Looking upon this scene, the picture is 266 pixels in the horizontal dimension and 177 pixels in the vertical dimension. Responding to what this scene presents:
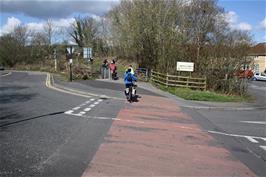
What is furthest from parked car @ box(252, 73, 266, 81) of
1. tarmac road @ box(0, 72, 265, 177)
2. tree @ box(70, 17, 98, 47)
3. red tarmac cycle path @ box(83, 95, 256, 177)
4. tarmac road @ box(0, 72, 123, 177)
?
red tarmac cycle path @ box(83, 95, 256, 177)

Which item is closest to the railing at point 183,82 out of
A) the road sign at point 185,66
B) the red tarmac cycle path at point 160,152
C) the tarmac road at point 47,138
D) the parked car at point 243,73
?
the road sign at point 185,66

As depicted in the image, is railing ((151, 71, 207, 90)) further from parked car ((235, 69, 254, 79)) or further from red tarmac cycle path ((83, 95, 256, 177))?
red tarmac cycle path ((83, 95, 256, 177))

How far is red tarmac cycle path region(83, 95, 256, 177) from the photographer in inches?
274

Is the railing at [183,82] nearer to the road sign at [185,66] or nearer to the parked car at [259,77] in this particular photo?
the road sign at [185,66]

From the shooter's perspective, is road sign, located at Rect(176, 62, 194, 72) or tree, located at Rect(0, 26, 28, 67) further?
tree, located at Rect(0, 26, 28, 67)

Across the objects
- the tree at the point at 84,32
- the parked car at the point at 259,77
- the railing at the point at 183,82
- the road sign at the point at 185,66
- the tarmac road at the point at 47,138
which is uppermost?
the tree at the point at 84,32

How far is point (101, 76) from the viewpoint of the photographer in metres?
35.0

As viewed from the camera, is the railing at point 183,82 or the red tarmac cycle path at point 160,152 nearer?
the red tarmac cycle path at point 160,152

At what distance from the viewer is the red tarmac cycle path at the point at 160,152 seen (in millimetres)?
6961

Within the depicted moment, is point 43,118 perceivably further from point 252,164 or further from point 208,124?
point 252,164

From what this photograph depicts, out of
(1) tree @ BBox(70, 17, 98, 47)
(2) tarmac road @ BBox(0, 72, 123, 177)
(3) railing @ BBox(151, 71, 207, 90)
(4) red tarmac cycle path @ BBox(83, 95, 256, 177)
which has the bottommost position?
(4) red tarmac cycle path @ BBox(83, 95, 256, 177)

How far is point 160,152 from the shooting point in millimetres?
8375

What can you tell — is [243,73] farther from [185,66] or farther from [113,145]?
[113,145]

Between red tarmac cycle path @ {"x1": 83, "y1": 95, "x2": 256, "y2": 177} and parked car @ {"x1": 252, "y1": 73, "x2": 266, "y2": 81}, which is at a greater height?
red tarmac cycle path @ {"x1": 83, "y1": 95, "x2": 256, "y2": 177}
